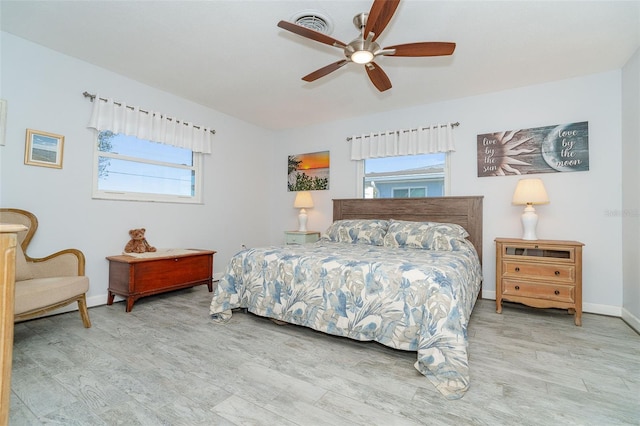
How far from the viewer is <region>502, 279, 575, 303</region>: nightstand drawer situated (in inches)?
110

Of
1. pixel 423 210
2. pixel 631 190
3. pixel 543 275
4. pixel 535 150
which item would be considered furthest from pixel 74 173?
pixel 631 190

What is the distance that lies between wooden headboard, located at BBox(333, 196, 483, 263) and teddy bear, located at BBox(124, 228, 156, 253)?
2.61 meters

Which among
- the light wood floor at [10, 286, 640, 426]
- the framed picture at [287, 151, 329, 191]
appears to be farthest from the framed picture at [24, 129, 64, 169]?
the framed picture at [287, 151, 329, 191]

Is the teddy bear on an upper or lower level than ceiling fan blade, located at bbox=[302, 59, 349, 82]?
lower

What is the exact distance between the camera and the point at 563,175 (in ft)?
10.8

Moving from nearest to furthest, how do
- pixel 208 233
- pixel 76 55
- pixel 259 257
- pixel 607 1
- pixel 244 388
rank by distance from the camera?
pixel 244 388, pixel 607 1, pixel 259 257, pixel 76 55, pixel 208 233

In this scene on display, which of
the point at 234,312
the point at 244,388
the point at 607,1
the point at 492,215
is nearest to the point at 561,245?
the point at 492,215

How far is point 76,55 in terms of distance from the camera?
2.99 m

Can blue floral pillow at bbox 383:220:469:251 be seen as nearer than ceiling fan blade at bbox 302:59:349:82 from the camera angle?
No

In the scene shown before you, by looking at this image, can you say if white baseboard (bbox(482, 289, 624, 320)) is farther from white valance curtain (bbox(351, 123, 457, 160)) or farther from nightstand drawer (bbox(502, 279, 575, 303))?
white valance curtain (bbox(351, 123, 457, 160))

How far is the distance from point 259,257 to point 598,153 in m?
3.69

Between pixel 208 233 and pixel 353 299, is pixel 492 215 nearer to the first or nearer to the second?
pixel 353 299

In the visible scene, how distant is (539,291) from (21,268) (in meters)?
4.65

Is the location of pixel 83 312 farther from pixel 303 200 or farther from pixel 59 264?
pixel 303 200
